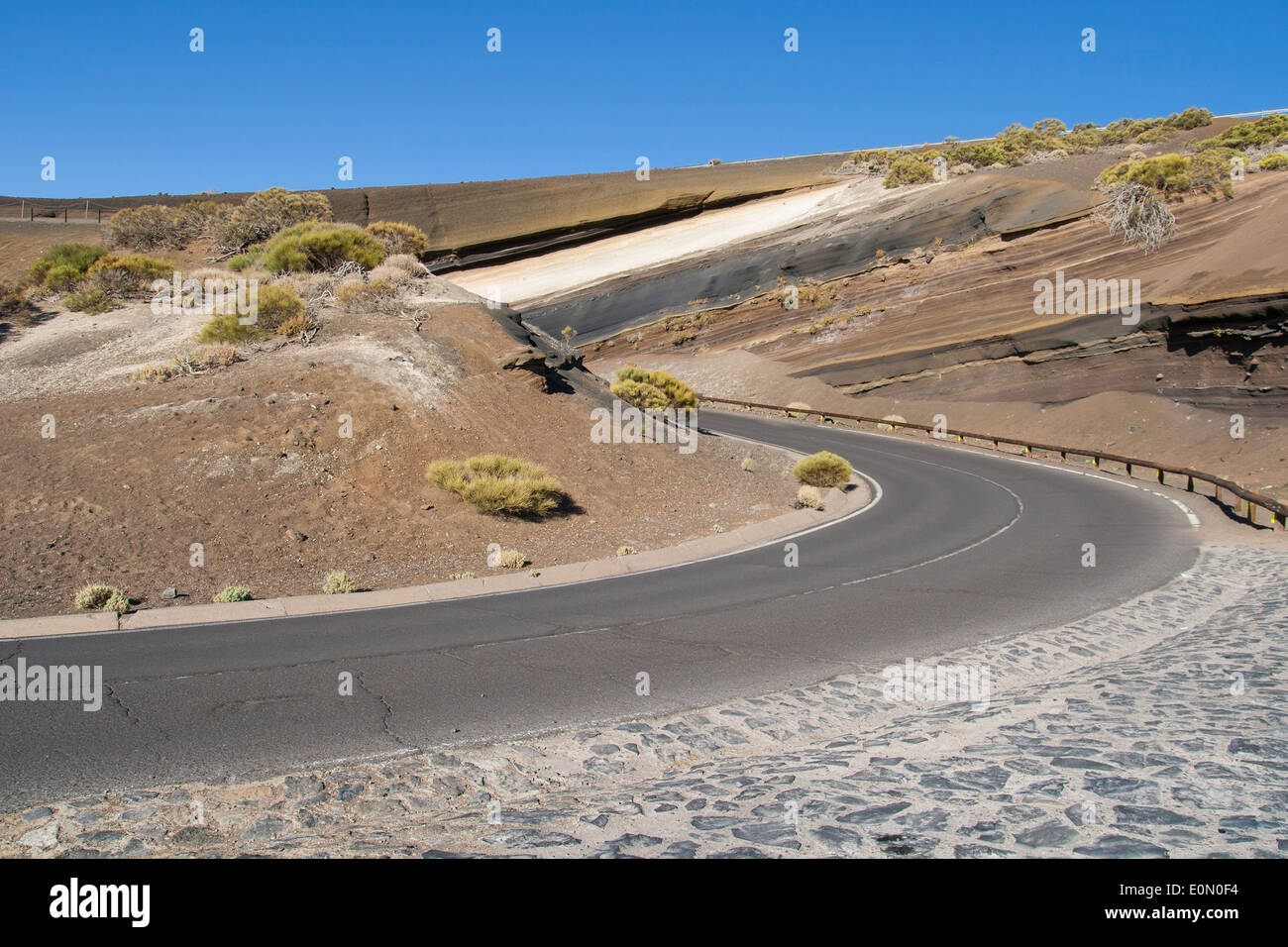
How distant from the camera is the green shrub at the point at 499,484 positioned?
17156mm

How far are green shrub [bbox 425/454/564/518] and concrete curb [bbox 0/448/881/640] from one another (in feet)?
8.31

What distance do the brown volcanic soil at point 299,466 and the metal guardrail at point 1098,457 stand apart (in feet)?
32.6

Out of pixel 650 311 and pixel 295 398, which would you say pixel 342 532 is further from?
pixel 650 311

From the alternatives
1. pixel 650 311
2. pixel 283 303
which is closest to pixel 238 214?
pixel 283 303

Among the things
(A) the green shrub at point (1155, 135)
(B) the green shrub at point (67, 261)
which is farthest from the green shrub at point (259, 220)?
(A) the green shrub at point (1155, 135)

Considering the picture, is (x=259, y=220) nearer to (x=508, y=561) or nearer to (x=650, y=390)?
(x=650, y=390)

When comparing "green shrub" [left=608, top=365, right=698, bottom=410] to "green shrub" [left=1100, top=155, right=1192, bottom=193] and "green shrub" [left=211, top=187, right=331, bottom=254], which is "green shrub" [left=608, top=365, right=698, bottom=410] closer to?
"green shrub" [left=211, top=187, right=331, bottom=254]

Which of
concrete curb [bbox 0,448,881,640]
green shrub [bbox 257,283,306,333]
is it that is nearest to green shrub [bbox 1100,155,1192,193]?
concrete curb [bbox 0,448,881,640]

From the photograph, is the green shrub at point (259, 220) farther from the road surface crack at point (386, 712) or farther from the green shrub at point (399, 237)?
the road surface crack at point (386, 712)

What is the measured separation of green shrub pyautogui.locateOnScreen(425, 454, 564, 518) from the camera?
56.3 ft

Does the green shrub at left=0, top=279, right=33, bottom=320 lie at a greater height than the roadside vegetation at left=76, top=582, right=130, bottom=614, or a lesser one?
greater

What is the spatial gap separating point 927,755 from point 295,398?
16.3m

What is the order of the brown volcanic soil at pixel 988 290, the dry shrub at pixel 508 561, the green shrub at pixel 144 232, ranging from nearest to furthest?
the dry shrub at pixel 508 561 < the brown volcanic soil at pixel 988 290 < the green shrub at pixel 144 232

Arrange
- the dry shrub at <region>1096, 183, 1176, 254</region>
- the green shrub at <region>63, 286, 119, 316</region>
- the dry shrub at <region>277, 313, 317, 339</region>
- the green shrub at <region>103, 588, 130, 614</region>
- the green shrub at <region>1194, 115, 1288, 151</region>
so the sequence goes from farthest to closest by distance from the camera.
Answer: the green shrub at <region>1194, 115, 1288, 151</region> < the dry shrub at <region>1096, 183, 1176, 254</region> < the green shrub at <region>63, 286, 119, 316</region> < the dry shrub at <region>277, 313, 317, 339</region> < the green shrub at <region>103, 588, 130, 614</region>
